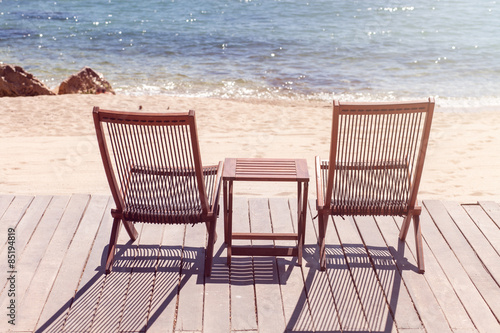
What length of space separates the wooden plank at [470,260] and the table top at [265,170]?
134 centimetres

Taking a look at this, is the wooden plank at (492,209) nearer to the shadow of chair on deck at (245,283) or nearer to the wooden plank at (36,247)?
the shadow of chair on deck at (245,283)

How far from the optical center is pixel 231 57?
15.6 m

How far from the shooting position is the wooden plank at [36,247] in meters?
3.47

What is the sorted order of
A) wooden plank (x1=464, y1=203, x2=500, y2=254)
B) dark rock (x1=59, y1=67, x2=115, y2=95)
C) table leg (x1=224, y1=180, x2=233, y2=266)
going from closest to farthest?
table leg (x1=224, y1=180, x2=233, y2=266), wooden plank (x1=464, y1=203, x2=500, y2=254), dark rock (x1=59, y1=67, x2=115, y2=95)

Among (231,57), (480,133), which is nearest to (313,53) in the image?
(231,57)

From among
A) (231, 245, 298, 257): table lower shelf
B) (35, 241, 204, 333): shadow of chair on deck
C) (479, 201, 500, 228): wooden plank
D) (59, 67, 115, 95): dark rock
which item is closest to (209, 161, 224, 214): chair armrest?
(231, 245, 298, 257): table lower shelf

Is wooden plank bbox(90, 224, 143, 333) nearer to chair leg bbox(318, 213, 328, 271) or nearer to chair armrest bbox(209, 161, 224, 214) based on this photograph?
chair armrest bbox(209, 161, 224, 214)

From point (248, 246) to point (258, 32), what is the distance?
16547 millimetres

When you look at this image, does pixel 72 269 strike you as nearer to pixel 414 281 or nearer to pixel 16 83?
pixel 414 281

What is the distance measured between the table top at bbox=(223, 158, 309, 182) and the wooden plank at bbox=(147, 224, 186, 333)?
769 millimetres

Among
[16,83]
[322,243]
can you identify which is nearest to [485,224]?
[322,243]

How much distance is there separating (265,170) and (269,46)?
13862 millimetres

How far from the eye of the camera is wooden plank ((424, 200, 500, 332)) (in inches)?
126

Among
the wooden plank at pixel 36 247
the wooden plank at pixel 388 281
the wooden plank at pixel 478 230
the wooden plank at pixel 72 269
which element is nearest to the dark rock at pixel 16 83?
the wooden plank at pixel 36 247
